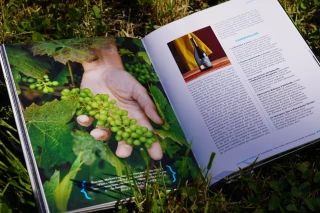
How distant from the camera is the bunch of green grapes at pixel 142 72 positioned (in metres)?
1.48

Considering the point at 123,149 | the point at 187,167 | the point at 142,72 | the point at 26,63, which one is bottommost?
the point at 187,167

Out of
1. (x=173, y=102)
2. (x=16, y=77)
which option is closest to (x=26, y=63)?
(x=16, y=77)

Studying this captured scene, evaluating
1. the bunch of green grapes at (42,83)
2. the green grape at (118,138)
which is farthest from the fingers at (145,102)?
the bunch of green grapes at (42,83)

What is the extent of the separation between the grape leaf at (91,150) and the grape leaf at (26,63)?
8.5 inches

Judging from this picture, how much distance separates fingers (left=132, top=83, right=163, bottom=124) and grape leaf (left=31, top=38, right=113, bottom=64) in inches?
6.2

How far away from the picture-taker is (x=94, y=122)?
1381 millimetres

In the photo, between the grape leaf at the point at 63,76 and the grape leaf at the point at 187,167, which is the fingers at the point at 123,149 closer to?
the grape leaf at the point at 187,167

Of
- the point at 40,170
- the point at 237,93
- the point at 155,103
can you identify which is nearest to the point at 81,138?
the point at 40,170

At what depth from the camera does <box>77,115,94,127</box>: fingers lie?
1.37m

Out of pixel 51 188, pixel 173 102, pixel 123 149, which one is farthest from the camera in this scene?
pixel 173 102

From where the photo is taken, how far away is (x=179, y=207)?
4.39ft

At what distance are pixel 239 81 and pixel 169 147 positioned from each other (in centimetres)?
29

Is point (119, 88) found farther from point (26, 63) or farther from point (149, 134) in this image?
point (26, 63)

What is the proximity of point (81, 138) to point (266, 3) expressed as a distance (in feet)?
2.34
